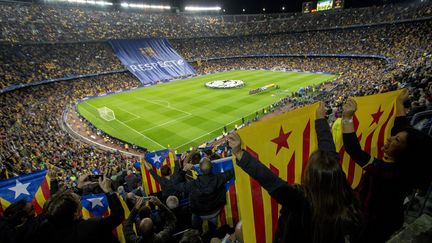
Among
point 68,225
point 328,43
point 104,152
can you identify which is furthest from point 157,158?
point 328,43

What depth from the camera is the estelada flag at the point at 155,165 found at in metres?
8.64

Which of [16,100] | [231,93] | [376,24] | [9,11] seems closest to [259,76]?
[231,93]

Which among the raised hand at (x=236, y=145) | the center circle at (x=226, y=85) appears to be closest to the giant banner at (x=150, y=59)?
the center circle at (x=226, y=85)

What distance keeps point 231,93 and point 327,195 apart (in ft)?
122

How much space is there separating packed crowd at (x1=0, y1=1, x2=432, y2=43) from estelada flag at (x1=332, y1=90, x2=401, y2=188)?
169ft

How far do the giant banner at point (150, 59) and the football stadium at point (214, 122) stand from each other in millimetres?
401

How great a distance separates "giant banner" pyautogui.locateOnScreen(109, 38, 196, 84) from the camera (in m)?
53.4

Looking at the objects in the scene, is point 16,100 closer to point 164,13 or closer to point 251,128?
point 251,128

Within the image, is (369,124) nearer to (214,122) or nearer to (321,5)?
(214,122)

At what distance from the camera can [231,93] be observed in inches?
1531

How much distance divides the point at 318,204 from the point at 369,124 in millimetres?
2712

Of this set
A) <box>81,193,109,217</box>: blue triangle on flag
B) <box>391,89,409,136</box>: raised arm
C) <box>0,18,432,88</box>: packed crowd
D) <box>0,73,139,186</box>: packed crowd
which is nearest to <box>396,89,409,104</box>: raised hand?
<box>391,89,409,136</box>: raised arm

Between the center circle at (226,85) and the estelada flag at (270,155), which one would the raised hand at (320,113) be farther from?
the center circle at (226,85)

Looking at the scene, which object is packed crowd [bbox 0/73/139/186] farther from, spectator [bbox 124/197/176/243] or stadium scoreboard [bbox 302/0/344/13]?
stadium scoreboard [bbox 302/0/344/13]
